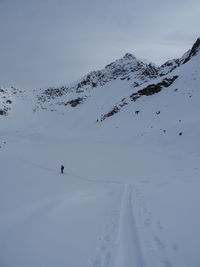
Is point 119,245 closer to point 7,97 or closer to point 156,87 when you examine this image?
point 156,87

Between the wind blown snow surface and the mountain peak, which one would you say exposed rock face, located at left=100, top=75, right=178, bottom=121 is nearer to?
the wind blown snow surface

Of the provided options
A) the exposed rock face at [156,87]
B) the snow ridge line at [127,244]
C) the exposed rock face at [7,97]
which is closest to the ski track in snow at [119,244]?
the snow ridge line at [127,244]

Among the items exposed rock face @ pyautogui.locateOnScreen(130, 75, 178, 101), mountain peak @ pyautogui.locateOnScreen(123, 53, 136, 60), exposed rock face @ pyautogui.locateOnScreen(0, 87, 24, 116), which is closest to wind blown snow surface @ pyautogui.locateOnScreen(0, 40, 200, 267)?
exposed rock face @ pyautogui.locateOnScreen(130, 75, 178, 101)

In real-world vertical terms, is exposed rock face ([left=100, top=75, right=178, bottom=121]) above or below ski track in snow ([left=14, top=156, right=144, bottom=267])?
above

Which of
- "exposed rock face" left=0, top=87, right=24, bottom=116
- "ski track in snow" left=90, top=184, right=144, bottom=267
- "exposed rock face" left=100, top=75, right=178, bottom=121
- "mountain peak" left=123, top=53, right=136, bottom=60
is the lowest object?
"ski track in snow" left=90, top=184, right=144, bottom=267

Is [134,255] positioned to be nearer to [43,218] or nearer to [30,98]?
[43,218]

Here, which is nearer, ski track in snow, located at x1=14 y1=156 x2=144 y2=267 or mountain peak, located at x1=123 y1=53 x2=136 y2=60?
ski track in snow, located at x1=14 y1=156 x2=144 y2=267

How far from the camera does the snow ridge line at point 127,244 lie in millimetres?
7250

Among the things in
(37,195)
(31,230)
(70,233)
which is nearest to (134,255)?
(70,233)

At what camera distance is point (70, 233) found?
9.47 meters

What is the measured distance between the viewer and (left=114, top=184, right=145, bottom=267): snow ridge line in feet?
23.8

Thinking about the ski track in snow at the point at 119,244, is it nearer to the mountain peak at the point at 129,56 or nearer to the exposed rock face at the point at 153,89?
the exposed rock face at the point at 153,89

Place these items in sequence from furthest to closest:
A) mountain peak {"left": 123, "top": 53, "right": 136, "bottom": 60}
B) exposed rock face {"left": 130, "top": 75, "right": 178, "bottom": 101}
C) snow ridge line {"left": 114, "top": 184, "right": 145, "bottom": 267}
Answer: mountain peak {"left": 123, "top": 53, "right": 136, "bottom": 60} < exposed rock face {"left": 130, "top": 75, "right": 178, "bottom": 101} < snow ridge line {"left": 114, "top": 184, "right": 145, "bottom": 267}

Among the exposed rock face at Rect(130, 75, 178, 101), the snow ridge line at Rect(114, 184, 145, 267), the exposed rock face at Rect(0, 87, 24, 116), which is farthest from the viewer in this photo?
the exposed rock face at Rect(0, 87, 24, 116)
